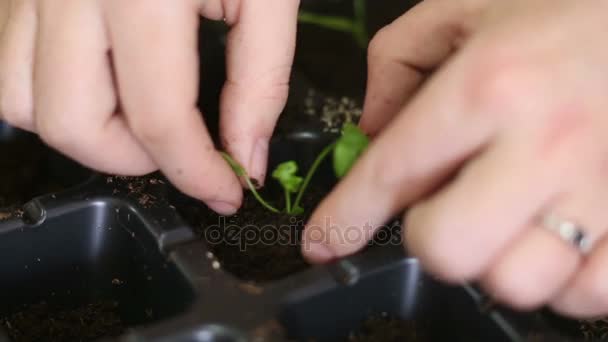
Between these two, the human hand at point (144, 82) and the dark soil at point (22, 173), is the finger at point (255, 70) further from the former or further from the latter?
the dark soil at point (22, 173)

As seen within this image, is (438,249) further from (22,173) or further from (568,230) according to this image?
(22,173)

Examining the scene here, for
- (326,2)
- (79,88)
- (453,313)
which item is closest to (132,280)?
(79,88)

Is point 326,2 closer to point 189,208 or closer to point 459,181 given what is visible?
point 189,208

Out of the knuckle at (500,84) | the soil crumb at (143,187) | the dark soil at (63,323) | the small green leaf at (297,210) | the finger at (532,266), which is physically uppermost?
the knuckle at (500,84)

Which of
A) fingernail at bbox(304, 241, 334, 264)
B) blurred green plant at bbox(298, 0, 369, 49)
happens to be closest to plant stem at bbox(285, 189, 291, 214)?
fingernail at bbox(304, 241, 334, 264)

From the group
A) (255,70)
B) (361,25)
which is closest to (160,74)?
(255,70)

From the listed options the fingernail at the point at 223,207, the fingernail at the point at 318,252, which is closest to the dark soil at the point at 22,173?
the fingernail at the point at 223,207

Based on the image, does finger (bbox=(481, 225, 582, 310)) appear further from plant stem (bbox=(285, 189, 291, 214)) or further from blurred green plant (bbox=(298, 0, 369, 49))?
blurred green plant (bbox=(298, 0, 369, 49))
